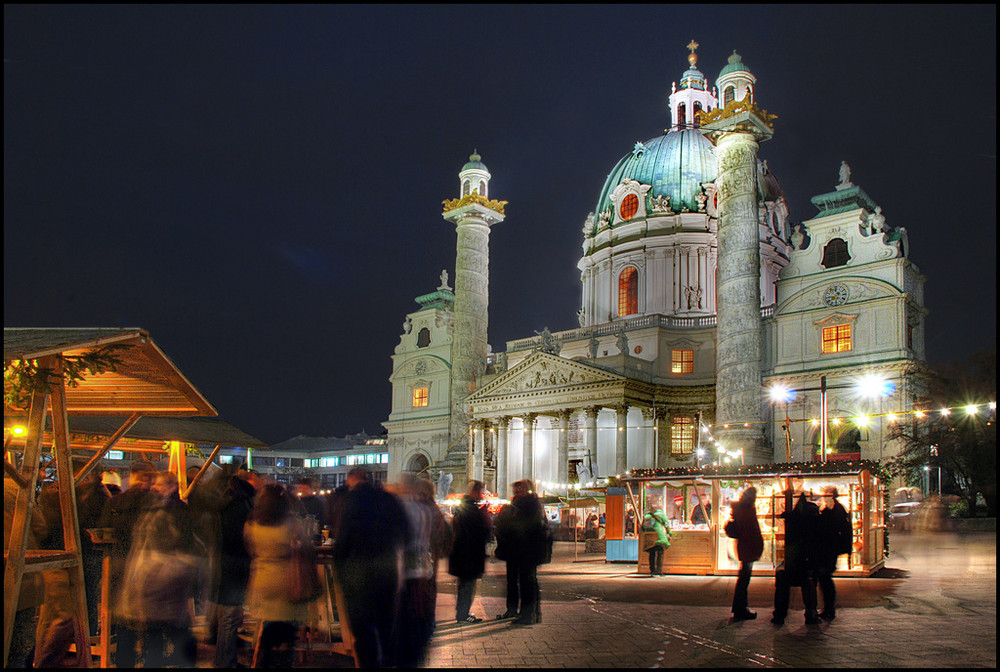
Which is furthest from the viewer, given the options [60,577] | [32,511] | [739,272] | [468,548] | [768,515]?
[739,272]

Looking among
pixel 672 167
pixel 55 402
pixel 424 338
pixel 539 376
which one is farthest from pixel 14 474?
pixel 672 167

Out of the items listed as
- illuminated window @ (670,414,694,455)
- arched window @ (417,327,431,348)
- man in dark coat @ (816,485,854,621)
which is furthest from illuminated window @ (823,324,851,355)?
man in dark coat @ (816,485,854,621)

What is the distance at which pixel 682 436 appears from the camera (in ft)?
163

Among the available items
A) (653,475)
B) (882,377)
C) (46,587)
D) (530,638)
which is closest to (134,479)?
(46,587)

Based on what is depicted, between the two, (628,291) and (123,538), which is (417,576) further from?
(628,291)

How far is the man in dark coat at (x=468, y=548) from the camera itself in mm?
11102

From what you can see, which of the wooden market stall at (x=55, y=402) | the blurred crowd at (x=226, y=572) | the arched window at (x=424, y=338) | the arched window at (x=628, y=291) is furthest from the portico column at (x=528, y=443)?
the wooden market stall at (x=55, y=402)

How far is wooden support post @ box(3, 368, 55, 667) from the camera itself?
7.23 metres

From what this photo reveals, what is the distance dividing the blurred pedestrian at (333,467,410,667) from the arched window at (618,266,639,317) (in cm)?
5319

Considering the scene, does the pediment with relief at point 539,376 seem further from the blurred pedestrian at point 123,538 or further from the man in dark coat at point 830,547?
the blurred pedestrian at point 123,538

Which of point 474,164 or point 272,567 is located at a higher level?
point 474,164

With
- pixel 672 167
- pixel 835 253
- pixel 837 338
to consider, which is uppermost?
pixel 672 167

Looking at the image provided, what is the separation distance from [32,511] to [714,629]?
24.6ft

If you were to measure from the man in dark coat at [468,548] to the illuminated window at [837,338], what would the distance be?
111 feet
